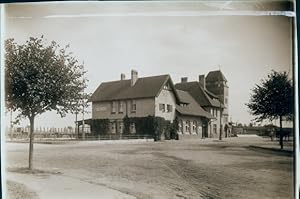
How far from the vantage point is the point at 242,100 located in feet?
4.85

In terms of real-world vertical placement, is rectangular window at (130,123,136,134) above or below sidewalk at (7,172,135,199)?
above

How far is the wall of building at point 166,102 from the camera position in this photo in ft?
4.92

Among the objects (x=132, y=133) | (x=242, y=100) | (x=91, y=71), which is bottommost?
(x=132, y=133)

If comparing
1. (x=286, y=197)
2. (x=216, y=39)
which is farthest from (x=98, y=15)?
(x=286, y=197)

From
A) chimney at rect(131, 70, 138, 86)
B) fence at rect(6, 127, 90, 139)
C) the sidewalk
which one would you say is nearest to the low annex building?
chimney at rect(131, 70, 138, 86)

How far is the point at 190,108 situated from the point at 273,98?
0.29 meters

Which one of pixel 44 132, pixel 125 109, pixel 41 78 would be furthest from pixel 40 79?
pixel 125 109

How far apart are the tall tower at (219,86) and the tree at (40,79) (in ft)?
1.50

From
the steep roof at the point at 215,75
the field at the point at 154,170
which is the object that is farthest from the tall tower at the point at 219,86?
the field at the point at 154,170

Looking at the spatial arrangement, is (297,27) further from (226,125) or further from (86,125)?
(86,125)

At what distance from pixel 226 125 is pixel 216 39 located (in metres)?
0.31

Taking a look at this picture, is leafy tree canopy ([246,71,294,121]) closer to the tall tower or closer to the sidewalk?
the tall tower

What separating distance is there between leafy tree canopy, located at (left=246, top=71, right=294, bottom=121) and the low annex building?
0.41 feet

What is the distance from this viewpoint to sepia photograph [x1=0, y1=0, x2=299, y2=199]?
146 centimetres
